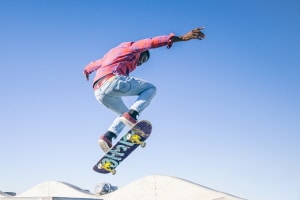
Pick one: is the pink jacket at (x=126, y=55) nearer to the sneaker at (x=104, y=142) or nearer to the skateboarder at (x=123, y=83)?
the skateboarder at (x=123, y=83)

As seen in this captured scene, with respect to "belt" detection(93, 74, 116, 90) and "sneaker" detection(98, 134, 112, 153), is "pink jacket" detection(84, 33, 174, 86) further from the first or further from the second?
"sneaker" detection(98, 134, 112, 153)

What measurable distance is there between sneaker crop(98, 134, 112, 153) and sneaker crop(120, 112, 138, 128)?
0.56m

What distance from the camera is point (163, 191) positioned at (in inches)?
707

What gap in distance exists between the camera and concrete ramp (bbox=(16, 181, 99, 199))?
66.1 feet

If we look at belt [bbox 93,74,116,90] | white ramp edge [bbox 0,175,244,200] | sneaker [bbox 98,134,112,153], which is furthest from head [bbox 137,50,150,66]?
white ramp edge [bbox 0,175,244,200]

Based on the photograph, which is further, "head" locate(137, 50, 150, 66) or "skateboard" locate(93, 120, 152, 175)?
"skateboard" locate(93, 120, 152, 175)

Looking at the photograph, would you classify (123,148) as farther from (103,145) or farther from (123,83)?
(123,83)

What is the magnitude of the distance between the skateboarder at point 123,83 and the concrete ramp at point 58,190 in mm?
13629

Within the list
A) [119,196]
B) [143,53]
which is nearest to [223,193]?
[119,196]

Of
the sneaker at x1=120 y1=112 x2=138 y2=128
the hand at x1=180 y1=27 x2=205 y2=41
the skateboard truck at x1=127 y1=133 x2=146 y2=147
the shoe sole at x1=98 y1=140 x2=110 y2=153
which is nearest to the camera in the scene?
the hand at x1=180 y1=27 x2=205 y2=41

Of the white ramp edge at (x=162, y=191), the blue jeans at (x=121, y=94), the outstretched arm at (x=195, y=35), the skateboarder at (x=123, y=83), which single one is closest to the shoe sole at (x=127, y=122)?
the skateboarder at (x=123, y=83)

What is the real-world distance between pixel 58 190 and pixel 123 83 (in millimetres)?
16153

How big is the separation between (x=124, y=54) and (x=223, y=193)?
38.0ft

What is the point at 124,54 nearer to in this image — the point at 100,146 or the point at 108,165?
the point at 100,146
